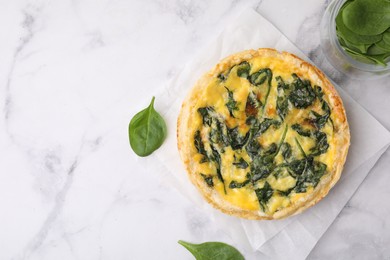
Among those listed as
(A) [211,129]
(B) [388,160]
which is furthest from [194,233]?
(B) [388,160]

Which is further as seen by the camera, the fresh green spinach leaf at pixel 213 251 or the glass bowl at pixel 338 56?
the fresh green spinach leaf at pixel 213 251

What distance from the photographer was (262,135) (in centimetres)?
349

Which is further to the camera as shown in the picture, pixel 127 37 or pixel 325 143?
pixel 127 37

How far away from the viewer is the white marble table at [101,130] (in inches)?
149

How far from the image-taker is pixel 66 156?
3.91 metres

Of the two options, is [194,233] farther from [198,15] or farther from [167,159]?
[198,15]

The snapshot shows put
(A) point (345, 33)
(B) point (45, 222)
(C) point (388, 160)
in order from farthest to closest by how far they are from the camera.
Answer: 1. (B) point (45, 222)
2. (C) point (388, 160)
3. (A) point (345, 33)

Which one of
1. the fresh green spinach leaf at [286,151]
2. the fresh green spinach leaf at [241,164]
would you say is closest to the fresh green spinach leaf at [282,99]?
the fresh green spinach leaf at [286,151]

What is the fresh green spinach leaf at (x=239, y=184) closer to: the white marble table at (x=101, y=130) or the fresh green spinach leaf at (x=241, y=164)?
the fresh green spinach leaf at (x=241, y=164)

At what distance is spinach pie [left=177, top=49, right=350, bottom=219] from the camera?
136 inches

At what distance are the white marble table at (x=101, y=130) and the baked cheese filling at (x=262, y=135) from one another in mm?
408

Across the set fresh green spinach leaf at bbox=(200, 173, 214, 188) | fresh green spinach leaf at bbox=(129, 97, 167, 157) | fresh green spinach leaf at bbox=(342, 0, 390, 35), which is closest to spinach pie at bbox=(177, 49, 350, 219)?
fresh green spinach leaf at bbox=(200, 173, 214, 188)

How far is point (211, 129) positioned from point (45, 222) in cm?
139

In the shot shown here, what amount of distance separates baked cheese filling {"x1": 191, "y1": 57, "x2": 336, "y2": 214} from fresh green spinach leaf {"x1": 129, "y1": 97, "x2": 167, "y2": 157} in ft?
1.00
